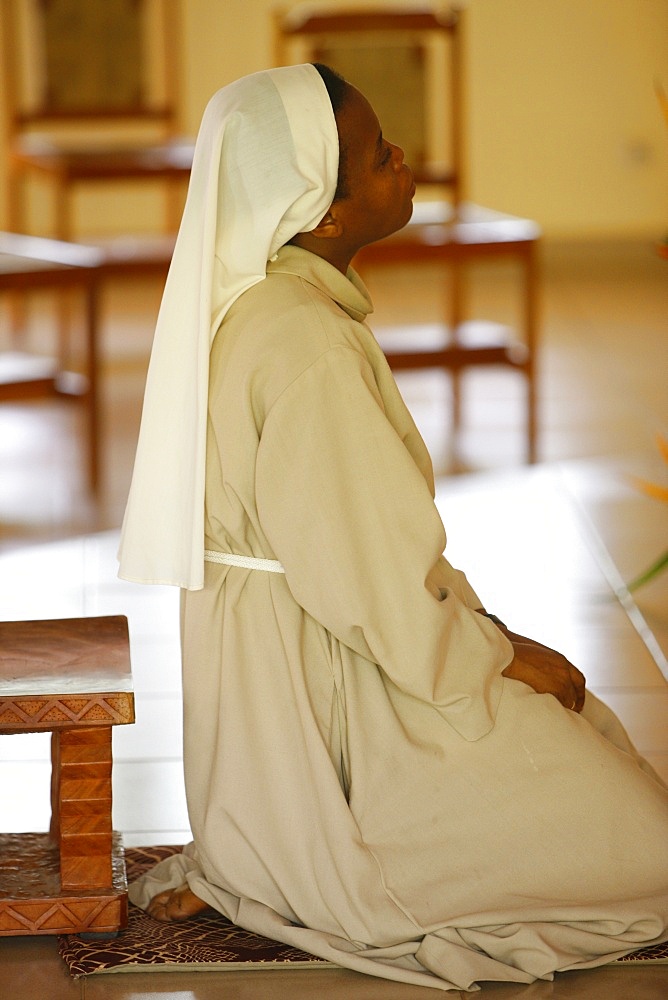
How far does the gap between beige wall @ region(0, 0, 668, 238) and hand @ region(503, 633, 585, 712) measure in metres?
6.36

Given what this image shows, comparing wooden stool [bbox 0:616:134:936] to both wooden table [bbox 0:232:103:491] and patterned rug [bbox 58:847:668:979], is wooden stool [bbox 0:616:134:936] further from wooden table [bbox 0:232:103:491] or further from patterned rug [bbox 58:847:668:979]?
wooden table [bbox 0:232:103:491]

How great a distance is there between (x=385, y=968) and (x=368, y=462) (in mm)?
597

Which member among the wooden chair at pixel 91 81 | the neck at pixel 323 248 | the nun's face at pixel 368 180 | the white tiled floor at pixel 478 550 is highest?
the wooden chair at pixel 91 81

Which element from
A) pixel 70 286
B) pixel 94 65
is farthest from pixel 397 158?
pixel 94 65

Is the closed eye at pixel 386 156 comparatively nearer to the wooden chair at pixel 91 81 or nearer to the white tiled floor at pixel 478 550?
the white tiled floor at pixel 478 550

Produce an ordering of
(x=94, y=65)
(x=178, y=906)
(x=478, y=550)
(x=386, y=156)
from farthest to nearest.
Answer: (x=94, y=65), (x=478, y=550), (x=178, y=906), (x=386, y=156)

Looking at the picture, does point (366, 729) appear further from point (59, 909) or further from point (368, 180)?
point (368, 180)

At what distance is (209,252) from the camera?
1808 mm

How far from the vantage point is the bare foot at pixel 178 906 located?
1979 millimetres

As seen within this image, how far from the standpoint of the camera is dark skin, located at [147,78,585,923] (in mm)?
1831

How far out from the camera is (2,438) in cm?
500

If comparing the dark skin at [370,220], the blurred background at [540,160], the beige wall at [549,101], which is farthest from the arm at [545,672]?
the beige wall at [549,101]

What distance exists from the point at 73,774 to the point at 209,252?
65 centimetres

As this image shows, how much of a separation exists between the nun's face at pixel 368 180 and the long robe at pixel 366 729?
2.8 inches
